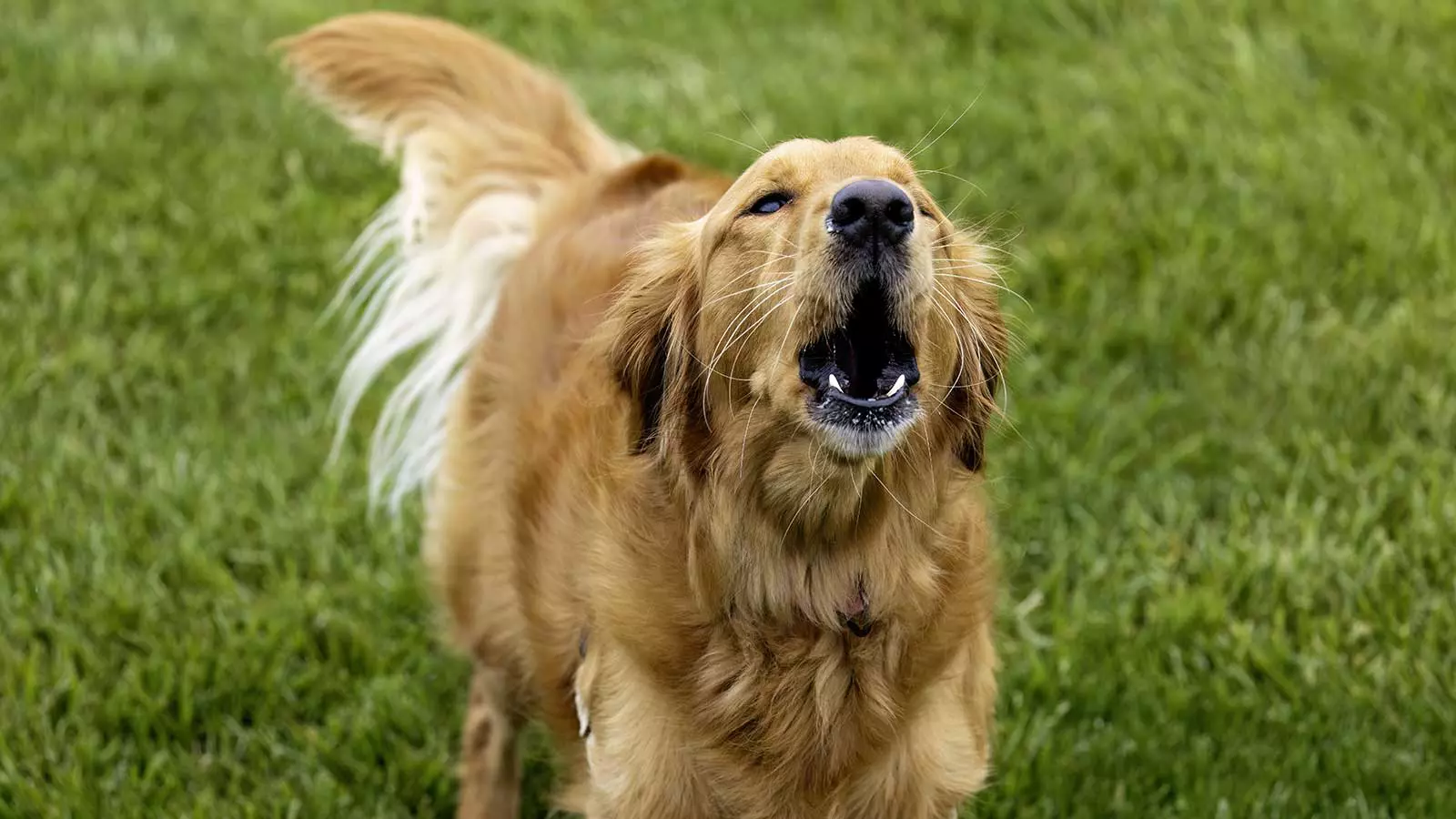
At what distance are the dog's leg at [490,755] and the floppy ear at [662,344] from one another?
3.46 feet

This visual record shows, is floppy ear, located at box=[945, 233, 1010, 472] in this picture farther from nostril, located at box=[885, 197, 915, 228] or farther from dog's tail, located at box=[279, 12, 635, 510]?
dog's tail, located at box=[279, 12, 635, 510]

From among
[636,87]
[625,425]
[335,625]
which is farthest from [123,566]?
[636,87]

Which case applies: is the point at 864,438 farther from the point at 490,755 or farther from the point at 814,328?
the point at 490,755

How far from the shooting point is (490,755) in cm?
343

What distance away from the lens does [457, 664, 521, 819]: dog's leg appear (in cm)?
341

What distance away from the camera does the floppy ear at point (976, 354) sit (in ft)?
8.26

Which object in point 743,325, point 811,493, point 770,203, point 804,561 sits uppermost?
point 770,203

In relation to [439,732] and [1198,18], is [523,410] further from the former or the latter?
[1198,18]

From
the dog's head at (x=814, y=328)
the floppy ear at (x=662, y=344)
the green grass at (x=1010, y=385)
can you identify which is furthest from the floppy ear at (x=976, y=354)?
the green grass at (x=1010, y=385)

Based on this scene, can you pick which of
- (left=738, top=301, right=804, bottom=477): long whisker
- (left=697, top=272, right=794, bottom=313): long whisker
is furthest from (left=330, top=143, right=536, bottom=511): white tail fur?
(left=738, top=301, right=804, bottom=477): long whisker

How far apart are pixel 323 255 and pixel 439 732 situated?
86.6 inches

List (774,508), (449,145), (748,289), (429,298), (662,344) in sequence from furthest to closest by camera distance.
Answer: (429,298) < (449,145) < (662,344) < (774,508) < (748,289)

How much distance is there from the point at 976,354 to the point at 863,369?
25 cm

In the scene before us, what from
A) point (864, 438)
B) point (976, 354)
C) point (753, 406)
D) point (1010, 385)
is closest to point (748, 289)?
point (753, 406)
